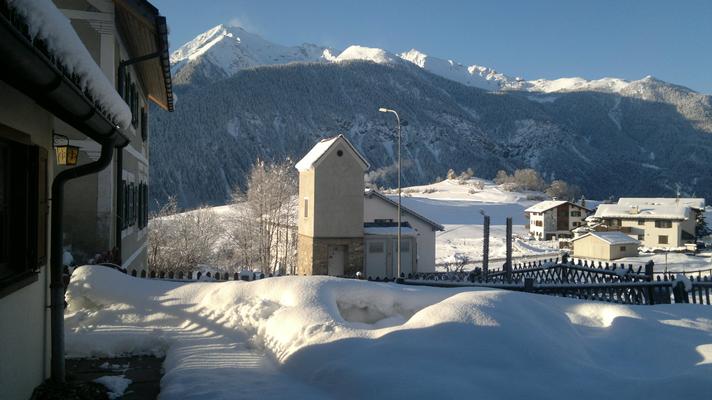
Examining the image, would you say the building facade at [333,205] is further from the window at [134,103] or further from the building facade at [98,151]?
the building facade at [98,151]

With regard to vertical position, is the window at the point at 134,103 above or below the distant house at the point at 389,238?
above

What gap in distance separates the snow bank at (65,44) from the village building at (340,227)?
2422cm

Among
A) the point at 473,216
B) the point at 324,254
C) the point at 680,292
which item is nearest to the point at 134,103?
the point at 680,292

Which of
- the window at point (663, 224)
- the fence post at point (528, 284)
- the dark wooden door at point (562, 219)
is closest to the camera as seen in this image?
the fence post at point (528, 284)

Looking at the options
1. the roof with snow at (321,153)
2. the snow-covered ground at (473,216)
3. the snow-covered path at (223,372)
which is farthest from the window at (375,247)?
the snow-covered path at (223,372)

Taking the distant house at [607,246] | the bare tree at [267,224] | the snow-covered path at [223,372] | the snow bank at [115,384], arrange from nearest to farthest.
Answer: the snow-covered path at [223,372] < the snow bank at [115,384] < the bare tree at [267,224] < the distant house at [607,246]

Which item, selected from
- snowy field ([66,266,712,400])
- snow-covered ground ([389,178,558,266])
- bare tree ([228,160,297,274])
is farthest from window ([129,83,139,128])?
snow-covered ground ([389,178,558,266])

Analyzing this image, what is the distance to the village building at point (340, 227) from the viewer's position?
29.0 meters

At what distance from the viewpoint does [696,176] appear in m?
176

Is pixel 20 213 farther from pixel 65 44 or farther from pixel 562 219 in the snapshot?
pixel 562 219

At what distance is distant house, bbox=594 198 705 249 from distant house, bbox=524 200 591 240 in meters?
7.85

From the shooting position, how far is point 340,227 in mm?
29516

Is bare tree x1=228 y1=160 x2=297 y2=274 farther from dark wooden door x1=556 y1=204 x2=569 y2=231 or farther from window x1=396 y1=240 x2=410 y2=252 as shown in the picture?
dark wooden door x1=556 y1=204 x2=569 y2=231

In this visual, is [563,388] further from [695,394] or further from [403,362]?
[403,362]
